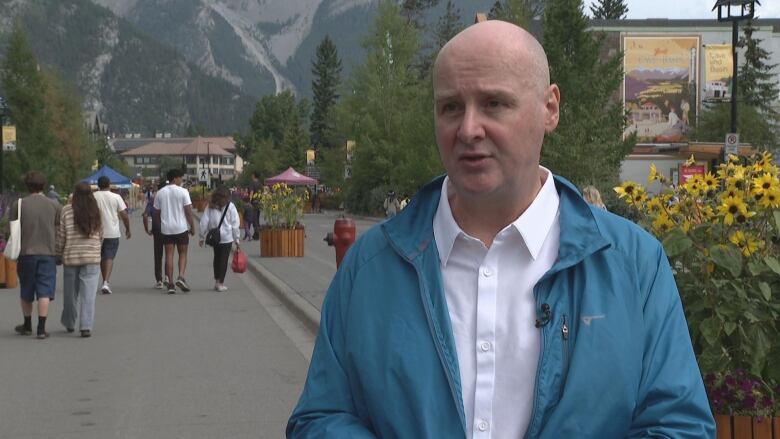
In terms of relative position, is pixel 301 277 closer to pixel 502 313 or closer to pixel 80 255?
pixel 80 255

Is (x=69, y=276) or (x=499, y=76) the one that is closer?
(x=499, y=76)

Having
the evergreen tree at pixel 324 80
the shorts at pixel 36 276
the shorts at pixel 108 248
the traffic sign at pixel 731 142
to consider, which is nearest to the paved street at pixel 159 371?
the shorts at pixel 36 276

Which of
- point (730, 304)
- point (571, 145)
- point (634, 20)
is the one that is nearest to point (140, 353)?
point (730, 304)

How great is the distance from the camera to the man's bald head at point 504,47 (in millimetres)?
2354

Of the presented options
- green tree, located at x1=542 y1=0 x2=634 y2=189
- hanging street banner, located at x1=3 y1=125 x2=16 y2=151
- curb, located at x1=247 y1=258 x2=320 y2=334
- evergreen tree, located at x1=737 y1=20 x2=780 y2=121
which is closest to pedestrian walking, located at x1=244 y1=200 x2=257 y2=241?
hanging street banner, located at x1=3 y1=125 x2=16 y2=151

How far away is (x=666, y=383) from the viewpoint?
226cm

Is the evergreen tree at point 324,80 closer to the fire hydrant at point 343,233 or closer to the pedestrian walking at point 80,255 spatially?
the pedestrian walking at point 80,255

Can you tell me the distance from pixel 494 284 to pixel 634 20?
87.2 metres

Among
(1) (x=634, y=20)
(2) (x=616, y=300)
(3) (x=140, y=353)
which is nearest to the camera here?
(2) (x=616, y=300)

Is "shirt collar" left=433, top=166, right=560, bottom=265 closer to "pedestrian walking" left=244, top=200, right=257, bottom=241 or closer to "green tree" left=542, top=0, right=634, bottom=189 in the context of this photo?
"pedestrian walking" left=244, top=200, right=257, bottom=241

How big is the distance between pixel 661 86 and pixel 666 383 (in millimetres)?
78264

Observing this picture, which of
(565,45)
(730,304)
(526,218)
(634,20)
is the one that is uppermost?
(634,20)

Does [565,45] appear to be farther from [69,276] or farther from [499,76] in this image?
[499,76]

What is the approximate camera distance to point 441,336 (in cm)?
232
